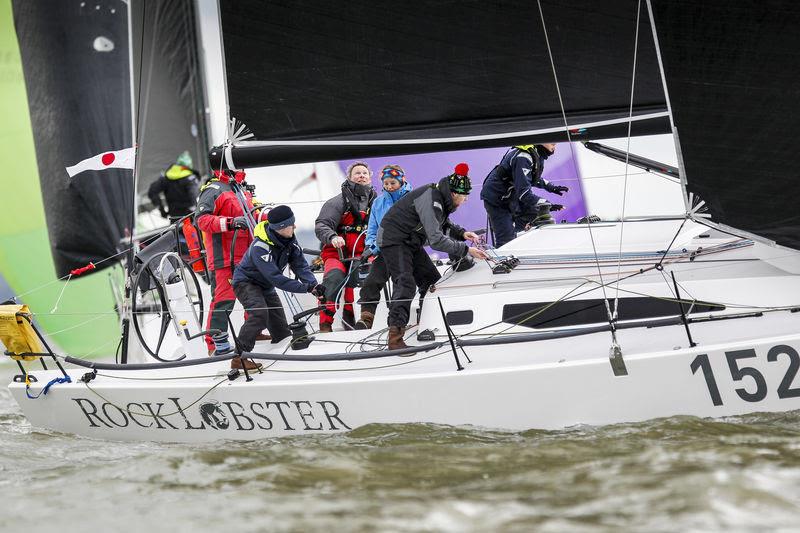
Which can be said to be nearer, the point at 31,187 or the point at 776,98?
the point at 776,98

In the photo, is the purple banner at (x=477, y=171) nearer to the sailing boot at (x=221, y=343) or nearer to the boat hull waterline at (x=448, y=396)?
the sailing boot at (x=221, y=343)

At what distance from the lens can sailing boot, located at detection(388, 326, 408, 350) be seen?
5170 millimetres

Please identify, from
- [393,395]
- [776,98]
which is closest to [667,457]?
[393,395]

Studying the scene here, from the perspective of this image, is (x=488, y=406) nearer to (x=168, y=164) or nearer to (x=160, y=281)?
(x=160, y=281)

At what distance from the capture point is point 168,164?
1215 centimetres

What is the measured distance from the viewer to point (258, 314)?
550 centimetres

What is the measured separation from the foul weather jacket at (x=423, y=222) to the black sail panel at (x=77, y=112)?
2493mm

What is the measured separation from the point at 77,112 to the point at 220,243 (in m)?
2.25

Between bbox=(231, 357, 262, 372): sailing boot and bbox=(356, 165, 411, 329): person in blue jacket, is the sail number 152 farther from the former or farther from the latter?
bbox=(231, 357, 262, 372): sailing boot

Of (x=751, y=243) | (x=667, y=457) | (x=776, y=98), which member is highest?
(x=776, y=98)

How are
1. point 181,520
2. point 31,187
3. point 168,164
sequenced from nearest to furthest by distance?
point 181,520, point 31,187, point 168,164

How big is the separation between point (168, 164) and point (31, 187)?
4238 mm

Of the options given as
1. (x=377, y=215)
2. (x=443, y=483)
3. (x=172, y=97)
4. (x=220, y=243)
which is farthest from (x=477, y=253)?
(x=172, y=97)

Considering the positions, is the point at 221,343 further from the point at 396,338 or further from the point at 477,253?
the point at 477,253
